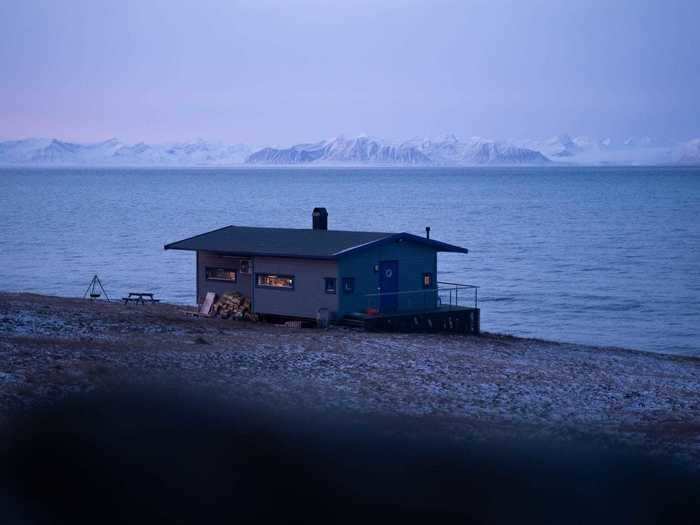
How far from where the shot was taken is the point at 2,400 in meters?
18.4

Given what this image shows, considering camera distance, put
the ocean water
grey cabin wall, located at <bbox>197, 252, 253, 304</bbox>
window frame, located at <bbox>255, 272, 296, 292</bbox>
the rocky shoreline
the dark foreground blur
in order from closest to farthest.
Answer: the dark foreground blur → the rocky shoreline → window frame, located at <bbox>255, 272, 296, 292</bbox> → grey cabin wall, located at <bbox>197, 252, 253, 304</bbox> → the ocean water

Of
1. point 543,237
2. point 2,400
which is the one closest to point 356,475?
point 2,400

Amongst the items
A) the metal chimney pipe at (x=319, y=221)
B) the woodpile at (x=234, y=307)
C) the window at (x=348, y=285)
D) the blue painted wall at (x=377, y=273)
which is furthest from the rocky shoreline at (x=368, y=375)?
the metal chimney pipe at (x=319, y=221)

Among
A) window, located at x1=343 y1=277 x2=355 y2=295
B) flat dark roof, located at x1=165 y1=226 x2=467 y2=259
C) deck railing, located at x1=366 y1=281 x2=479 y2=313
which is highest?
flat dark roof, located at x1=165 y1=226 x2=467 y2=259

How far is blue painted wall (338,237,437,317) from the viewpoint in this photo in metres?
33.2

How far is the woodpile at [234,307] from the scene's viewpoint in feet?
115

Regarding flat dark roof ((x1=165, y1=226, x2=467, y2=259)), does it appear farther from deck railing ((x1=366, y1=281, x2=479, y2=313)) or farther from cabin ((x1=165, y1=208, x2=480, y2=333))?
deck railing ((x1=366, y1=281, x2=479, y2=313))

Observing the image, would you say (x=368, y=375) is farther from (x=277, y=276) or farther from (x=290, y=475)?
(x=277, y=276)

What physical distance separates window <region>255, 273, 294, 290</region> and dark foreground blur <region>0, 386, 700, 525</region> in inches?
577

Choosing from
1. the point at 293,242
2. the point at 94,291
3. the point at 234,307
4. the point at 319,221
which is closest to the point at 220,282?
the point at 234,307

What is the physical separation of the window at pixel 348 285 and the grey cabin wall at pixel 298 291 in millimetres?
368

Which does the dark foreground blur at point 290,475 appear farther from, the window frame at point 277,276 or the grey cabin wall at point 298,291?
the window frame at point 277,276

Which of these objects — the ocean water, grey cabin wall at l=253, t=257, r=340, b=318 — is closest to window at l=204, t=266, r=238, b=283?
grey cabin wall at l=253, t=257, r=340, b=318

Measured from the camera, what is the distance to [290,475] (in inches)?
645
